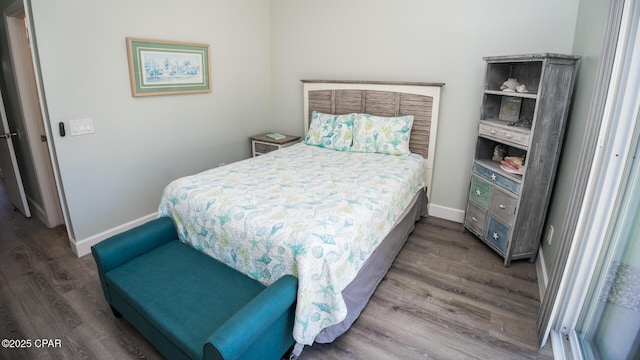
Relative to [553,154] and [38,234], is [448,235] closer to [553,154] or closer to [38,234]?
[553,154]

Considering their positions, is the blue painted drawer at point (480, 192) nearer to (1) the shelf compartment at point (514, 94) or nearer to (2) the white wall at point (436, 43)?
(2) the white wall at point (436, 43)

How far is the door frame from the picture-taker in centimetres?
260

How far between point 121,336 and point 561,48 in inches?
151

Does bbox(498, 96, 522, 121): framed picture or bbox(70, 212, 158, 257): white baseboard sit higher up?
bbox(498, 96, 522, 121): framed picture

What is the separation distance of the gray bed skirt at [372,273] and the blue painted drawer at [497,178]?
1.92 feet

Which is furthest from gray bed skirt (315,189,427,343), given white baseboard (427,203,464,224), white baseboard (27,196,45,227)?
white baseboard (27,196,45,227)

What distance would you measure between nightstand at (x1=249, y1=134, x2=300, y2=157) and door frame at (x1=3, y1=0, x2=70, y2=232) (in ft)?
6.68

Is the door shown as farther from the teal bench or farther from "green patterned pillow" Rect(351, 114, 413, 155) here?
"green patterned pillow" Rect(351, 114, 413, 155)

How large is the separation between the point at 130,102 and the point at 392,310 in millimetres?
2822

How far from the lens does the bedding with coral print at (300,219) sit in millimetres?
1745

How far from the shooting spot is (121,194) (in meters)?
3.06

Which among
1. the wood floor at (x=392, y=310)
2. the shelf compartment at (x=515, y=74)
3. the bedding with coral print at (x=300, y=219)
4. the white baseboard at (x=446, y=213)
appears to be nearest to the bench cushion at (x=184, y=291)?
the bedding with coral print at (x=300, y=219)

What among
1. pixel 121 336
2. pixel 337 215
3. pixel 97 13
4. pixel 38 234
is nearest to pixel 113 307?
pixel 121 336

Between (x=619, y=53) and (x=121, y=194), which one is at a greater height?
(x=619, y=53)
